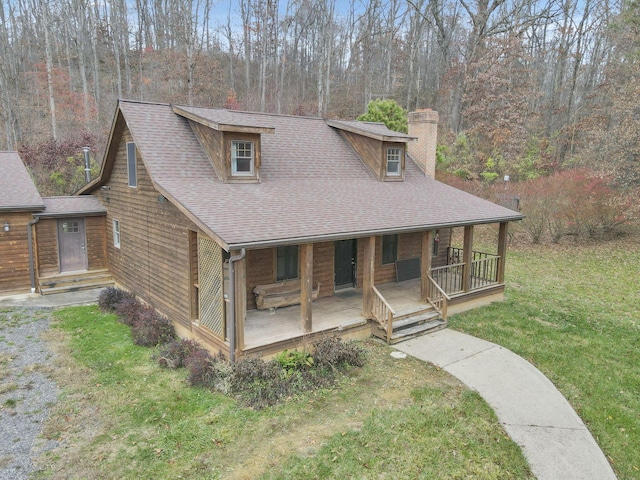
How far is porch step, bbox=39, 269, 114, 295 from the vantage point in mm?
13922

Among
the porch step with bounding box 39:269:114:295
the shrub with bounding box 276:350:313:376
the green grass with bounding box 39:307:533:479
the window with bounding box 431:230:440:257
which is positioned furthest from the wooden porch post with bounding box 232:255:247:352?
the porch step with bounding box 39:269:114:295

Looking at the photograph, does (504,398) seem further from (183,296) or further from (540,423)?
(183,296)

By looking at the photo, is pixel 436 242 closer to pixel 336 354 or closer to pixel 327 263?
pixel 327 263

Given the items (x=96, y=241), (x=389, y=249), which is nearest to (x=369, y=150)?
(x=389, y=249)

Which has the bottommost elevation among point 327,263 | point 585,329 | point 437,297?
point 585,329

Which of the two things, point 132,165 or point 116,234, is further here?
point 116,234

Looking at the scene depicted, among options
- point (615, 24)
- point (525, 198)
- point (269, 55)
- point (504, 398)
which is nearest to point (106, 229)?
point (504, 398)

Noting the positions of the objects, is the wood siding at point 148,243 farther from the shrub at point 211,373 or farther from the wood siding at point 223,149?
the shrub at point 211,373

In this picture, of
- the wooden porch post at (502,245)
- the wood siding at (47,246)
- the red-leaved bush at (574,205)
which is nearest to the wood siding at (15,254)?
the wood siding at (47,246)

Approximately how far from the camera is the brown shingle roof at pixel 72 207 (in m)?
14.0

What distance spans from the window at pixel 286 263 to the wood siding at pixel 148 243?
88.6 inches

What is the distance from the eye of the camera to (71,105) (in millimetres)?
27453

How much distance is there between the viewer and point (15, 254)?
532 inches

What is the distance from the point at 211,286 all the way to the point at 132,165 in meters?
5.12
